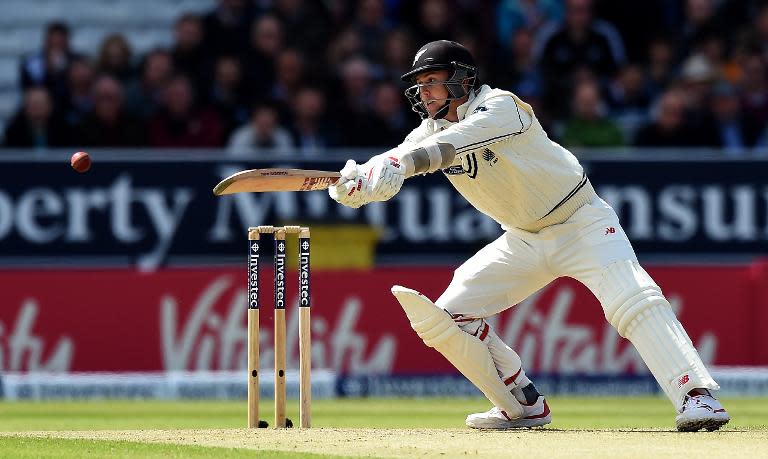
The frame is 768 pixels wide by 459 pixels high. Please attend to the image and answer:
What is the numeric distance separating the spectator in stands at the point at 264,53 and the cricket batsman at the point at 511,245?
18.6 feet

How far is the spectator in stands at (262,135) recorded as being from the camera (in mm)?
11836

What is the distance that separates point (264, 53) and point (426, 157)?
6478mm

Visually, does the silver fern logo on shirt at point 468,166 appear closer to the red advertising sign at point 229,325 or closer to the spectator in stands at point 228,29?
the red advertising sign at point 229,325

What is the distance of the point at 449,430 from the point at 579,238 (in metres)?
1.00

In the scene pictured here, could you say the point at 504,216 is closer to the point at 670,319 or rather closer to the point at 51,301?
the point at 670,319

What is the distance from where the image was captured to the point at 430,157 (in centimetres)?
632

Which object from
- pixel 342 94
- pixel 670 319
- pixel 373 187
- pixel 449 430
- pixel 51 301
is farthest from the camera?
pixel 342 94

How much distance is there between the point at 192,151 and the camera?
463 inches

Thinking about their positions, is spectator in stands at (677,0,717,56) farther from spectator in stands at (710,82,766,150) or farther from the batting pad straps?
the batting pad straps

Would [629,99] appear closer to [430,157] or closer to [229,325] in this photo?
[229,325]

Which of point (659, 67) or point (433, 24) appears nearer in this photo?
point (433, 24)

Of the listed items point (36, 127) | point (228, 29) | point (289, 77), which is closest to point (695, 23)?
point (289, 77)

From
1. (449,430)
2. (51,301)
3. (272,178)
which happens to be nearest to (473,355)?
(449,430)

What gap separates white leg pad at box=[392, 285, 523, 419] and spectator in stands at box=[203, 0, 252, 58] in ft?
19.6
